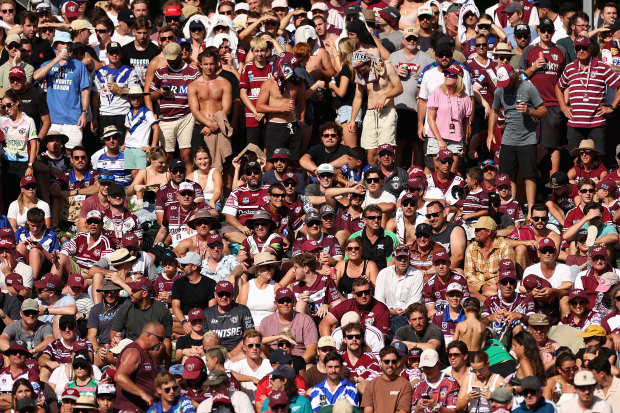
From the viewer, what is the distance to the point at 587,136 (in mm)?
21828

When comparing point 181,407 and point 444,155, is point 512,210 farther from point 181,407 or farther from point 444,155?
point 181,407

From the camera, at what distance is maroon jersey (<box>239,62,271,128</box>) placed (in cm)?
2253

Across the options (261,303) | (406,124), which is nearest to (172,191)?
(261,303)

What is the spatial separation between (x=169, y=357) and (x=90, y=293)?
212 centimetres

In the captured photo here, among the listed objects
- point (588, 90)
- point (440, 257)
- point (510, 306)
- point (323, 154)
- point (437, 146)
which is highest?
point (588, 90)

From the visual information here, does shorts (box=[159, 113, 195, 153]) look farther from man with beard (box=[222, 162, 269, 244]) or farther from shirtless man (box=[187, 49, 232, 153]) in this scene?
man with beard (box=[222, 162, 269, 244])

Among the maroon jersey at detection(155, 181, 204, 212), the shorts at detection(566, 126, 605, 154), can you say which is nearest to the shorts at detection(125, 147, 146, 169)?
the maroon jersey at detection(155, 181, 204, 212)

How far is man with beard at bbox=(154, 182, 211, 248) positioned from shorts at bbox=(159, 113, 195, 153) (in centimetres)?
182

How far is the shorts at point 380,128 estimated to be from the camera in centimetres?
2203

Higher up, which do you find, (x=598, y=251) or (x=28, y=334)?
(x=598, y=251)

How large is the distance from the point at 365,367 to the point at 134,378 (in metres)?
2.67

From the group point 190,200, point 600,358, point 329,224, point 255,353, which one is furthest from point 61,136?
point 600,358

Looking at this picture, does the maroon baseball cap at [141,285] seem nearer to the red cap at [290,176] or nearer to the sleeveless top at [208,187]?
the red cap at [290,176]

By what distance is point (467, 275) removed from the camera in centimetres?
1953
